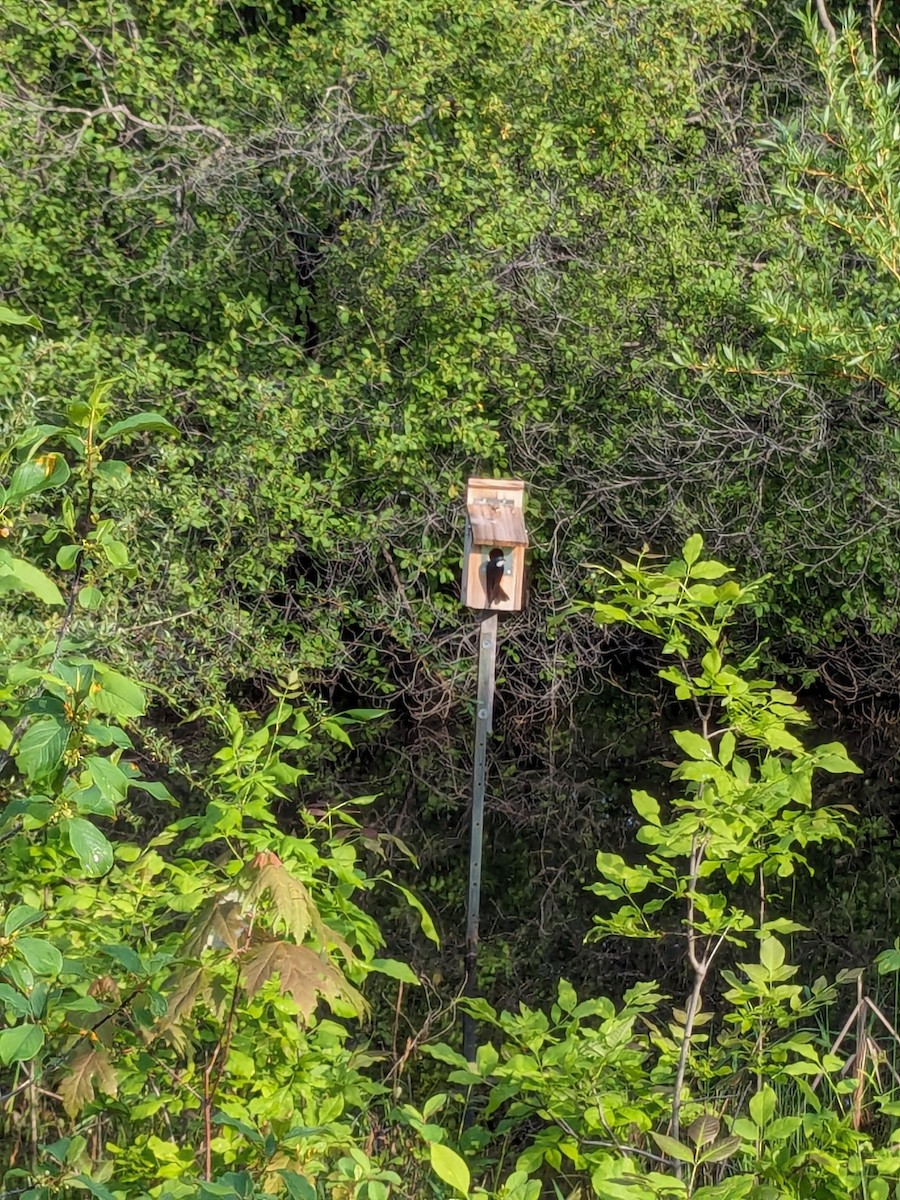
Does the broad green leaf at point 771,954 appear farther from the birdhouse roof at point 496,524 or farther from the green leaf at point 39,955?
the birdhouse roof at point 496,524

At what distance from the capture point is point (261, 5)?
309 inches

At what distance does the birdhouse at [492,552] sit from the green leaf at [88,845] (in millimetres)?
2355

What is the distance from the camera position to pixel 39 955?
1.42 m

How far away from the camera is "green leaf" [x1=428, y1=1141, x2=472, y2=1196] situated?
162 centimetres

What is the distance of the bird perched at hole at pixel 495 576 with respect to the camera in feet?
12.3

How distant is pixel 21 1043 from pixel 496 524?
2.47 meters

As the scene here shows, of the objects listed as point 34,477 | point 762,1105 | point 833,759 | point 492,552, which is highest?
point 34,477

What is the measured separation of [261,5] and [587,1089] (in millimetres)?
7583

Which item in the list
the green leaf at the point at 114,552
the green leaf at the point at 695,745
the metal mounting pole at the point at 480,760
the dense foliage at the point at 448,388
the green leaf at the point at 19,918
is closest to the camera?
the green leaf at the point at 19,918

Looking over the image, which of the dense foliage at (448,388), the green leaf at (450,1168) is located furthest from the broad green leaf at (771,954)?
the dense foliage at (448,388)

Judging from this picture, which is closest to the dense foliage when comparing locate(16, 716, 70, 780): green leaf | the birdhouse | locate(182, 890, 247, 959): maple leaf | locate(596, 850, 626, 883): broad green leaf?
the birdhouse

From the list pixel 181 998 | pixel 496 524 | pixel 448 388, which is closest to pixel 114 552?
pixel 181 998

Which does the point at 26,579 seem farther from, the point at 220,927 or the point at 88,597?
the point at 220,927

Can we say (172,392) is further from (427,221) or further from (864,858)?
(864,858)
